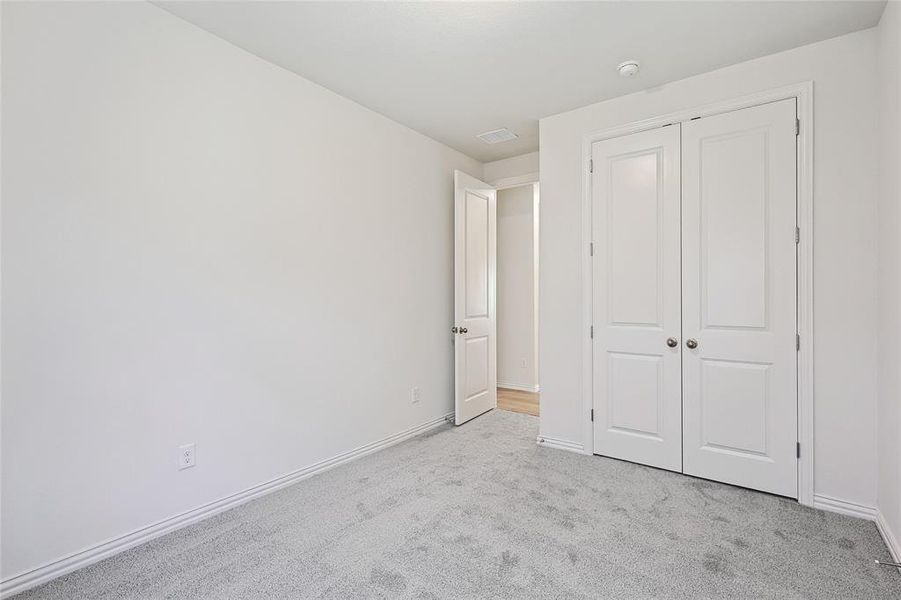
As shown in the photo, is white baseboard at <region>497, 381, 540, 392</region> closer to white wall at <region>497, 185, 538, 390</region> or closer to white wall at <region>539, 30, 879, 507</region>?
white wall at <region>497, 185, 538, 390</region>

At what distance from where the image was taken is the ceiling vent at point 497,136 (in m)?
3.63

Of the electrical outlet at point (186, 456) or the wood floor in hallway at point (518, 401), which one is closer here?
the electrical outlet at point (186, 456)

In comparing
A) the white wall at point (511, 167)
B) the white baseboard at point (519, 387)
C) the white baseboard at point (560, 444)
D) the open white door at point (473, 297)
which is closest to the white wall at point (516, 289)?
the white baseboard at point (519, 387)

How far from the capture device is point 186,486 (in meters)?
2.20

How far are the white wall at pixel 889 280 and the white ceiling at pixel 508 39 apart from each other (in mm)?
284

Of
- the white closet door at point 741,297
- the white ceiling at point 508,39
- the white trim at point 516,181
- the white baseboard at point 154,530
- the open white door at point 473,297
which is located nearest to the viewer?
the white baseboard at point 154,530

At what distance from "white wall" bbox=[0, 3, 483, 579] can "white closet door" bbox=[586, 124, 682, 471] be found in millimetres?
1667

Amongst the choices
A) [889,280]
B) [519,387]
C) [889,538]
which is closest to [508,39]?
[889,280]

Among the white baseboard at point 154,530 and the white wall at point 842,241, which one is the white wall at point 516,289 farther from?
the white wall at point 842,241

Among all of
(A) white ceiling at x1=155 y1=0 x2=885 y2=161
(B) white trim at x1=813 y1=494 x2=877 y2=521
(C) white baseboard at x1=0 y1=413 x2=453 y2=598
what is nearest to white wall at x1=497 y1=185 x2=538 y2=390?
(A) white ceiling at x1=155 y1=0 x2=885 y2=161

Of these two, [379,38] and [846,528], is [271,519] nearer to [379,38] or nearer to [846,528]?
[379,38]

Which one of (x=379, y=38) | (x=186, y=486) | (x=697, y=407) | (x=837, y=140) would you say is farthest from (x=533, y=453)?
(x=379, y=38)

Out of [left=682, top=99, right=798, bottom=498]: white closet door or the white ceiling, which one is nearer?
the white ceiling

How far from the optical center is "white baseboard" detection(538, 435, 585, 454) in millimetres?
3190
